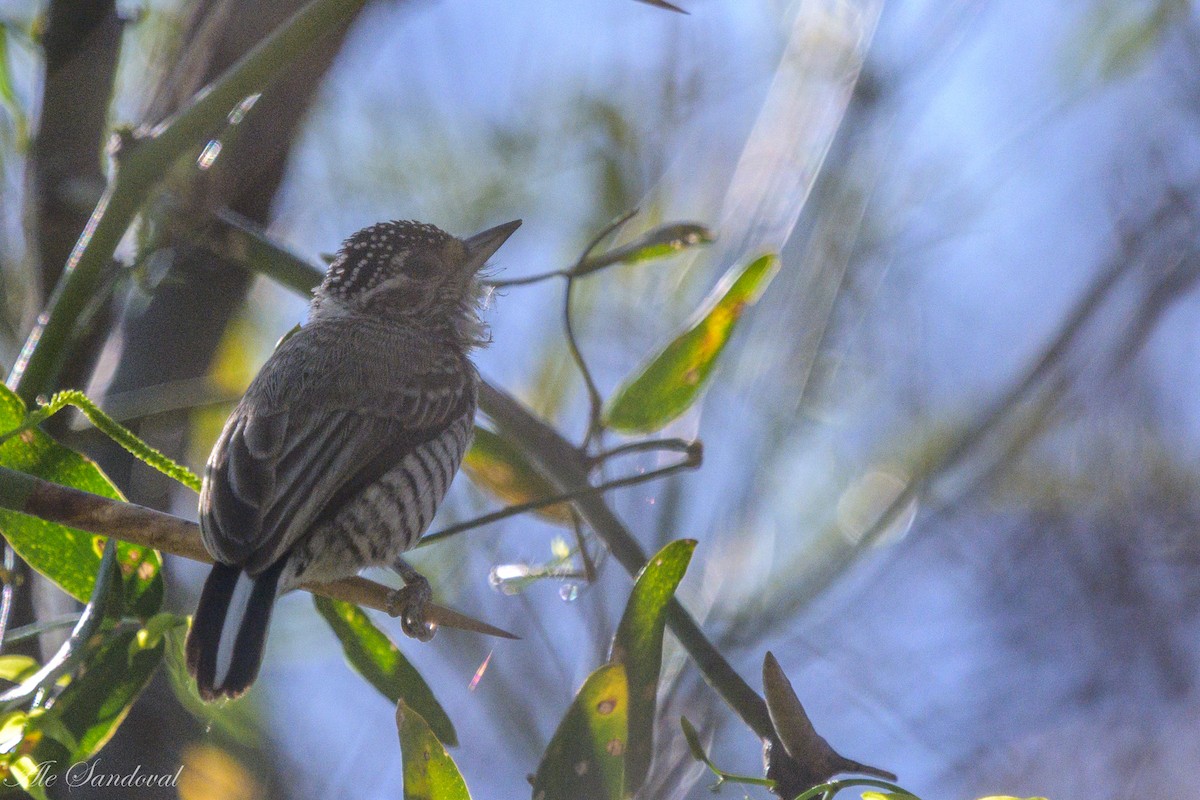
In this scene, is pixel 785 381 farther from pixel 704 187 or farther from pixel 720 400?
pixel 704 187

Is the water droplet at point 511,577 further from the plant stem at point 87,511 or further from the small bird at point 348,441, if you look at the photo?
the plant stem at point 87,511

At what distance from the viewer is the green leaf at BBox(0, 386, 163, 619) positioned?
177 cm

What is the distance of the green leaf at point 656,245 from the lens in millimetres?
2135

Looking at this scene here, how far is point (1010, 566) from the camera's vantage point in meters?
4.89

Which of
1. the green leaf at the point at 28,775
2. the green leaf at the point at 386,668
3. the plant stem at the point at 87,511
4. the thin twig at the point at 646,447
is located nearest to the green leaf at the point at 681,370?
the thin twig at the point at 646,447

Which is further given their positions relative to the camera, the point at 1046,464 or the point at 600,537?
the point at 1046,464

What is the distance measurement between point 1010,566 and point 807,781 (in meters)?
3.75

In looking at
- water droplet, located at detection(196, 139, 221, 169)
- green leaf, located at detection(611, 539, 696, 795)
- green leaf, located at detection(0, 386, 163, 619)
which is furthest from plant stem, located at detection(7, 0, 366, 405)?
green leaf, located at detection(611, 539, 696, 795)

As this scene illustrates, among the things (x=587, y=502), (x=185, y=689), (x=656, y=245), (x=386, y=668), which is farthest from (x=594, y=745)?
(x=656, y=245)

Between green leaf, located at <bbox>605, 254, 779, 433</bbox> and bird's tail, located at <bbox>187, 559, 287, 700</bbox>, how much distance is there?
0.73m

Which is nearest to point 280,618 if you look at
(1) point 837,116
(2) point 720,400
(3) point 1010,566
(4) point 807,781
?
(2) point 720,400

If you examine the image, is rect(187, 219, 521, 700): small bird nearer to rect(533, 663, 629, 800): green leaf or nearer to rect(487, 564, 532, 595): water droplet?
rect(487, 564, 532, 595): water droplet

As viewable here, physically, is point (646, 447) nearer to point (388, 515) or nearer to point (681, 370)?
point (681, 370)

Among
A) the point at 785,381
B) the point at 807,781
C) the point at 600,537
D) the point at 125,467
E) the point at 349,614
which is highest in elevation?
the point at 785,381
